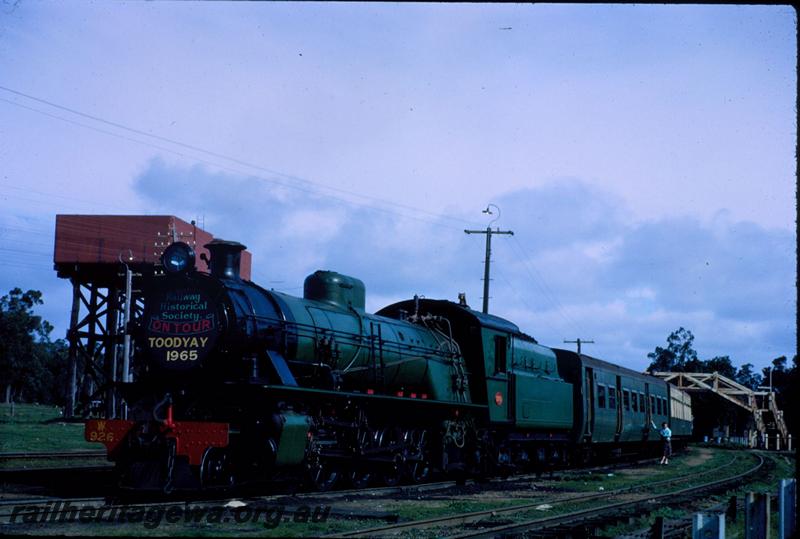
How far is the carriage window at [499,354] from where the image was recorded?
1989 cm

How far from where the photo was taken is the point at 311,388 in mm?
13617

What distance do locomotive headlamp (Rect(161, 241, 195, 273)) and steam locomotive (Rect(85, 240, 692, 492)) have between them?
0.02 m

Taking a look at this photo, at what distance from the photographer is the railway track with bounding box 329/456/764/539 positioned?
34.4 feet

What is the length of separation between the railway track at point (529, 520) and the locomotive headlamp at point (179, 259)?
18.1 ft

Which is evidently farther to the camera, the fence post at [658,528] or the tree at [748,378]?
the tree at [748,378]

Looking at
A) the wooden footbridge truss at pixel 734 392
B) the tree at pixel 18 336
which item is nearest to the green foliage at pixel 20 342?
the tree at pixel 18 336

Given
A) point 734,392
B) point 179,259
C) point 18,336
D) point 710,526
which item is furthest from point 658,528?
point 18,336

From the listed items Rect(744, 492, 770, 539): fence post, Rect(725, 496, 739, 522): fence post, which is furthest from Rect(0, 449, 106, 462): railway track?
Rect(744, 492, 770, 539): fence post

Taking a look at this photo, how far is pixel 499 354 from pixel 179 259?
9.01 meters

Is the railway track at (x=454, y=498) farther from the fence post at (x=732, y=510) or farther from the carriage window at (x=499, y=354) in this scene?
the carriage window at (x=499, y=354)

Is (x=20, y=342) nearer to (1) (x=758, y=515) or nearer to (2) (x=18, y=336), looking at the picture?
(2) (x=18, y=336)

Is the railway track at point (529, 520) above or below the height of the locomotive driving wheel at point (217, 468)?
below

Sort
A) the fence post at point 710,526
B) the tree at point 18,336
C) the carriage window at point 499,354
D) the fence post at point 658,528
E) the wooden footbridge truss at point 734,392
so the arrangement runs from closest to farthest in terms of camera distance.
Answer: the fence post at point 710,526 < the fence post at point 658,528 < the carriage window at point 499,354 < the wooden footbridge truss at point 734,392 < the tree at point 18,336

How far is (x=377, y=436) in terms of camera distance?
52.2 ft
